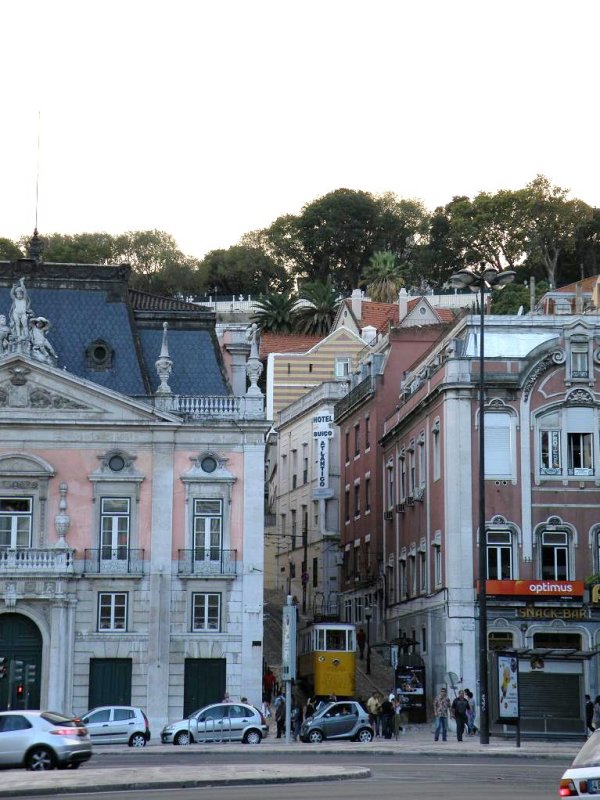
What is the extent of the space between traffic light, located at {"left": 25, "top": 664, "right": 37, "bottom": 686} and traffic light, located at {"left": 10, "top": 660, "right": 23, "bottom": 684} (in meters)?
0.22

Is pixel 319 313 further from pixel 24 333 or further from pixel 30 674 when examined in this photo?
pixel 30 674

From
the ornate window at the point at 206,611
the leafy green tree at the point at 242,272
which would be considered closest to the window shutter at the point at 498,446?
the ornate window at the point at 206,611

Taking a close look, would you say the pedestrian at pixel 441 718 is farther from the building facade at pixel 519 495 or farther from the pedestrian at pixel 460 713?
the building facade at pixel 519 495

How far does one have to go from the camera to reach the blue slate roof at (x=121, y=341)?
64625 millimetres

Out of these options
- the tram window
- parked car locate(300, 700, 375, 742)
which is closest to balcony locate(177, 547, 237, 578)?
the tram window

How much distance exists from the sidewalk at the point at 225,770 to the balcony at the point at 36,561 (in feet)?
41.4

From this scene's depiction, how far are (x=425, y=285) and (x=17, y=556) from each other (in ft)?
301

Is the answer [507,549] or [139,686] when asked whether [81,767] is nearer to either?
[139,686]

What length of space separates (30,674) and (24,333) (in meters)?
13.0

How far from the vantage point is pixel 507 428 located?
206 ft

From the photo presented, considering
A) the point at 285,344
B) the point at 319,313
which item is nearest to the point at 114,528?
the point at 285,344

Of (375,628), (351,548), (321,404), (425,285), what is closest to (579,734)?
(375,628)

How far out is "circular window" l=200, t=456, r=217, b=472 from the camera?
207 ft

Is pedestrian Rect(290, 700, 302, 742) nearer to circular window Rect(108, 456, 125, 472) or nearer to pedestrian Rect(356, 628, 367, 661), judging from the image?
circular window Rect(108, 456, 125, 472)
